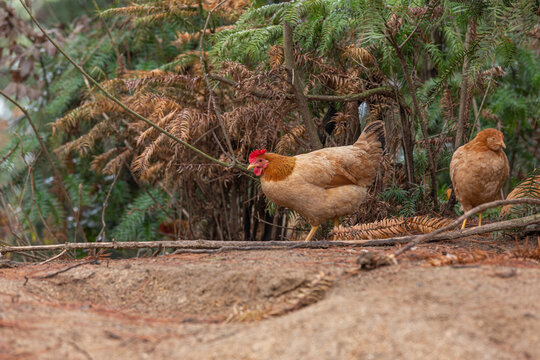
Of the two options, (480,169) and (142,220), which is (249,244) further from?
(142,220)

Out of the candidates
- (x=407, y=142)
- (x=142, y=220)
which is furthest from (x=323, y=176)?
(x=142, y=220)

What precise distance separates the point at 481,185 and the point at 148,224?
3.36 metres

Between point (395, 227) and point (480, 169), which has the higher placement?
point (480, 169)

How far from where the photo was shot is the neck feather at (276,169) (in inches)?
146

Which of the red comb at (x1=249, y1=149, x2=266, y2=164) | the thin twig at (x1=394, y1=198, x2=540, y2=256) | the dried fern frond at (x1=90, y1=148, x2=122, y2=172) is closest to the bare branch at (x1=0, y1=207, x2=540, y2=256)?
the thin twig at (x1=394, y1=198, x2=540, y2=256)

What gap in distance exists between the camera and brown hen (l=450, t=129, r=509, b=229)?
3.62 metres

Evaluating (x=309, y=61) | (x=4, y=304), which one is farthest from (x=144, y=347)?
(x=309, y=61)

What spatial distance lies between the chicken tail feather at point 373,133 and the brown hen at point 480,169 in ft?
2.07

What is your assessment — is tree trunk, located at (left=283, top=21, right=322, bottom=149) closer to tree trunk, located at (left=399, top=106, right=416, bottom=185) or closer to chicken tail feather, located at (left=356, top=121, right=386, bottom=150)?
chicken tail feather, located at (left=356, top=121, right=386, bottom=150)

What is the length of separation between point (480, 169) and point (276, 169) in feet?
5.04

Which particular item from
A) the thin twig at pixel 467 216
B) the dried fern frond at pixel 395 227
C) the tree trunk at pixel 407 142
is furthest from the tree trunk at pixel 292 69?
the thin twig at pixel 467 216

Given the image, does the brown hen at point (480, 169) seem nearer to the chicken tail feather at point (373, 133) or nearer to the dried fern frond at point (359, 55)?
the chicken tail feather at point (373, 133)

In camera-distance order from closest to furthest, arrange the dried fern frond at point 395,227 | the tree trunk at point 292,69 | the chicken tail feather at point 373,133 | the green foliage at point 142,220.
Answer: the dried fern frond at point 395,227 → the tree trunk at point 292,69 → the chicken tail feather at point 373,133 → the green foliage at point 142,220

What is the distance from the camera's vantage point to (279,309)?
5.98ft
